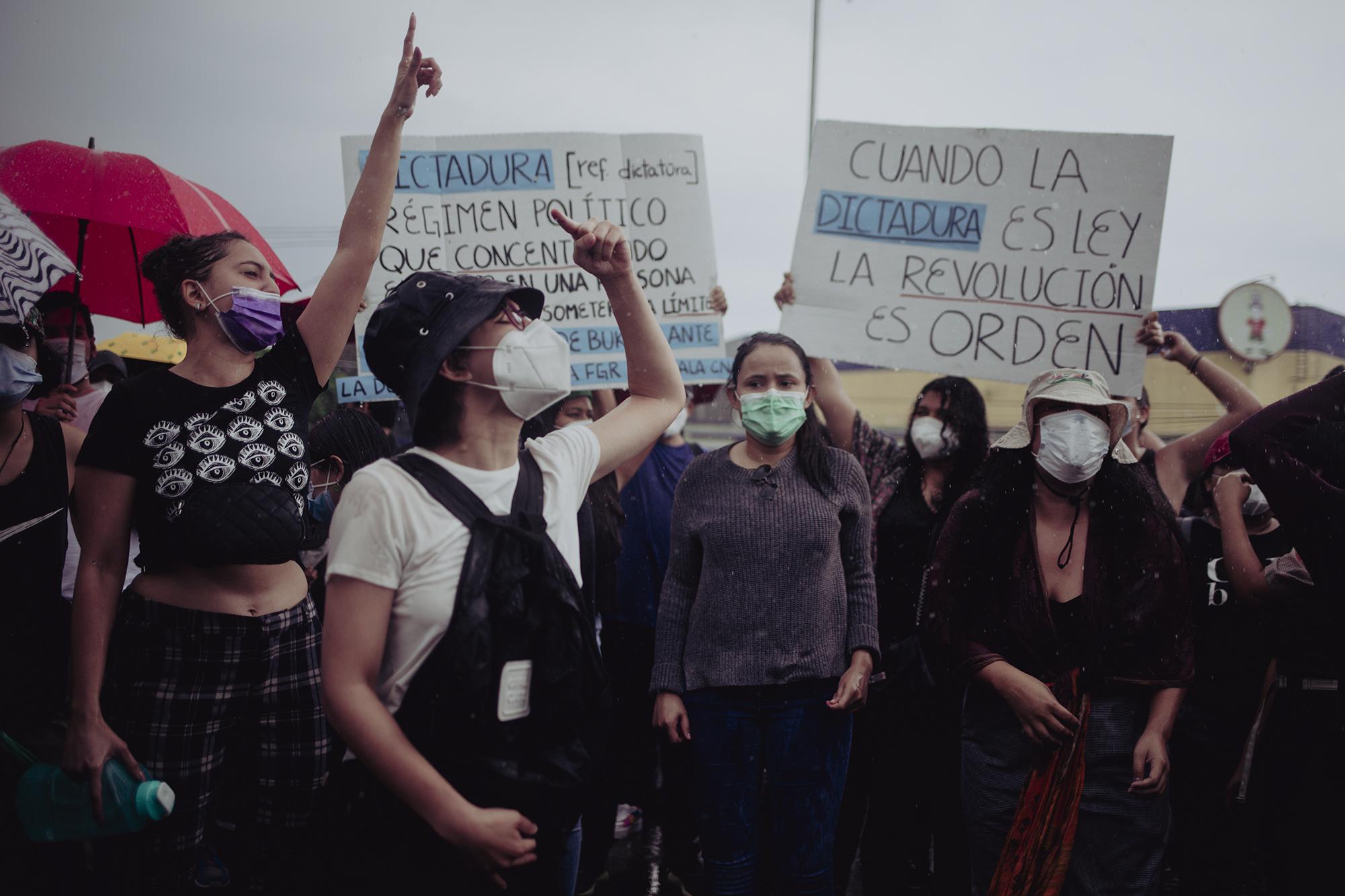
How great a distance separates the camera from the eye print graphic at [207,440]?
7.95 ft

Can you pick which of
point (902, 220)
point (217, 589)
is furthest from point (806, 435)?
point (217, 589)

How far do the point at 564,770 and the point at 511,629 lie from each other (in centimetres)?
28

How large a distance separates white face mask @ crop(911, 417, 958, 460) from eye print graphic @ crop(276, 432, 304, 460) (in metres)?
2.50

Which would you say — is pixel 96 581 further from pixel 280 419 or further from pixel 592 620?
pixel 592 620

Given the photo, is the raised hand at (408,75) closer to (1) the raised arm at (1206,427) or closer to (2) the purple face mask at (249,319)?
(2) the purple face mask at (249,319)

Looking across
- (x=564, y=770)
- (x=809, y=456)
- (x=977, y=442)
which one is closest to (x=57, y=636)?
(x=564, y=770)

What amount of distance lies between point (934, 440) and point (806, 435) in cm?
93

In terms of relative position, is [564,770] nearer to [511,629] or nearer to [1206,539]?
[511,629]

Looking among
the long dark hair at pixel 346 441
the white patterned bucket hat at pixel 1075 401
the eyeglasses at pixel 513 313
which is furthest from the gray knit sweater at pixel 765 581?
the long dark hair at pixel 346 441

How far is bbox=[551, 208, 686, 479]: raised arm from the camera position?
2094 millimetres

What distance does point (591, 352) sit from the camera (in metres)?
4.71

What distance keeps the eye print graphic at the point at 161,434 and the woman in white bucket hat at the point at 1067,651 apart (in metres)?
2.27

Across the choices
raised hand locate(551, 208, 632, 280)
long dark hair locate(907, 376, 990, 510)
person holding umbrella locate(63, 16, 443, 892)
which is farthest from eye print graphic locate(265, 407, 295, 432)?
long dark hair locate(907, 376, 990, 510)

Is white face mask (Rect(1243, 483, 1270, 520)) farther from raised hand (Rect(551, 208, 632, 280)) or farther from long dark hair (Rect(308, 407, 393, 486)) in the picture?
long dark hair (Rect(308, 407, 393, 486))
